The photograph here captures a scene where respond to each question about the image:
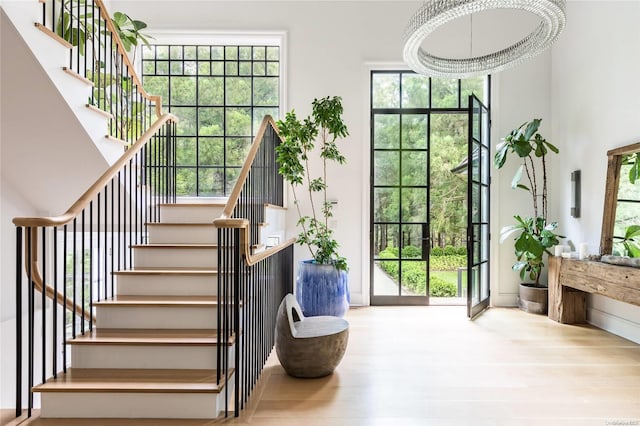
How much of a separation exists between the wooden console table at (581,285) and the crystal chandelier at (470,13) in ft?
6.87

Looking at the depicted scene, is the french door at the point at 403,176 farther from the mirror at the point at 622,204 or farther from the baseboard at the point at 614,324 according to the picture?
the baseboard at the point at 614,324

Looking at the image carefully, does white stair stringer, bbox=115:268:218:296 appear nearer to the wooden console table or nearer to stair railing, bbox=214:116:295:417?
stair railing, bbox=214:116:295:417

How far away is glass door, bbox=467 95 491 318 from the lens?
4539 millimetres

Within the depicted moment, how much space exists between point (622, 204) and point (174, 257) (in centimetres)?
433

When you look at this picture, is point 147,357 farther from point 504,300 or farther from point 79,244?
point 504,300

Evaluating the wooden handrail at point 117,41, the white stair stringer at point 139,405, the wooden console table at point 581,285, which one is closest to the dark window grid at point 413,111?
the wooden console table at point 581,285

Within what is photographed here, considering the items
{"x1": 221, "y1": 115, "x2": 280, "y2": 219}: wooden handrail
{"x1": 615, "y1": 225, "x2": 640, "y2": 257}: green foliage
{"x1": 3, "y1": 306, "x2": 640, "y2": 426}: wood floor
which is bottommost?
{"x1": 3, "y1": 306, "x2": 640, "y2": 426}: wood floor

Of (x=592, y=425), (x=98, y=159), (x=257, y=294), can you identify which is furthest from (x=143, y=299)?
(x=592, y=425)

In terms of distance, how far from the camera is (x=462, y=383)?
9.25 ft

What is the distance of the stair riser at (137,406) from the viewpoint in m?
2.30

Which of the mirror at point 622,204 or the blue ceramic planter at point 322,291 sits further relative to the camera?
the blue ceramic planter at point 322,291

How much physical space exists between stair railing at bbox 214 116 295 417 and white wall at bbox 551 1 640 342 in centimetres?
344

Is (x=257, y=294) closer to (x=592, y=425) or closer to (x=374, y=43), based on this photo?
(x=592, y=425)

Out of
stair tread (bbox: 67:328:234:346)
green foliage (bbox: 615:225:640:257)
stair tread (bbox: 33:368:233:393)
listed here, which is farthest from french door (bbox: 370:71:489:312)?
stair tread (bbox: 33:368:233:393)
